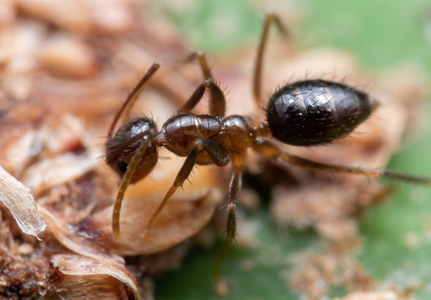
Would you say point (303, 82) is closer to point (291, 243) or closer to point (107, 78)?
point (291, 243)

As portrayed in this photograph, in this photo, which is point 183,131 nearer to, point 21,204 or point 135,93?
point 135,93

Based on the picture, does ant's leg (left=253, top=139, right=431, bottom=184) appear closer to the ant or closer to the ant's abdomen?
the ant

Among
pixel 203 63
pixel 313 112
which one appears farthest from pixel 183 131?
pixel 313 112

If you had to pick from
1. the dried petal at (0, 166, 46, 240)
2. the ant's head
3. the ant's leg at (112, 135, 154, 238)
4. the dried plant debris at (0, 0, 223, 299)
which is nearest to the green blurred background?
the dried plant debris at (0, 0, 223, 299)

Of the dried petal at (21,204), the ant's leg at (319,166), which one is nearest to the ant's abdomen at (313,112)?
the ant's leg at (319,166)

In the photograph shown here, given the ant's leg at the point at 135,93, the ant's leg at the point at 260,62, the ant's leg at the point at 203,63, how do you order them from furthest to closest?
the ant's leg at the point at 260,62 → the ant's leg at the point at 203,63 → the ant's leg at the point at 135,93

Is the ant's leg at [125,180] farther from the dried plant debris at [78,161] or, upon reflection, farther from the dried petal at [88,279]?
the dried petal at [88,279]
